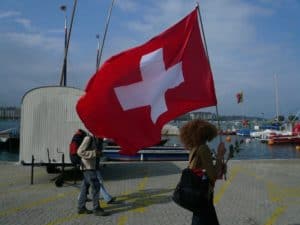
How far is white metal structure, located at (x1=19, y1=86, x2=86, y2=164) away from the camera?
1487 centimetres

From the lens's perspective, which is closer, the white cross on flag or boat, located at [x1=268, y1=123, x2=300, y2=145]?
the white cross on flag

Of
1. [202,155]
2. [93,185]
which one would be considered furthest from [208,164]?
[93,185]

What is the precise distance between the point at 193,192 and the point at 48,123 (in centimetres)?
1059

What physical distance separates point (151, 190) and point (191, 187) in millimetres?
7668

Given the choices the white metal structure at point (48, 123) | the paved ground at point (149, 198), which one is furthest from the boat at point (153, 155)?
the white metal structure at point (48, 123)

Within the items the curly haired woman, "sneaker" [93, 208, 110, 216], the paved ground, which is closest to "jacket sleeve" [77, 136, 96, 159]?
"sneaker" [93, 208, 110, 216]

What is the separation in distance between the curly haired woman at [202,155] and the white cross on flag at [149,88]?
152 cm

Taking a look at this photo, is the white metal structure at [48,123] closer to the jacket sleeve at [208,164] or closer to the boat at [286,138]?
the jacket sleeve at [208,164]

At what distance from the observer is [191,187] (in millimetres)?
5180

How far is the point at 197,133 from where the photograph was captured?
5309 mm

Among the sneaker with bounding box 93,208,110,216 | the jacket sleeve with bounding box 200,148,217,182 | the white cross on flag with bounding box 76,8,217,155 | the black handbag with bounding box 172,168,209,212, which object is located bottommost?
the sneaker with bounding box 93,208,110,216

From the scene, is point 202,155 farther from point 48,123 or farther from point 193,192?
point 48,123

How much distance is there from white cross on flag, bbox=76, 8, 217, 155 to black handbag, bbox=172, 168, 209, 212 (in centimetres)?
167

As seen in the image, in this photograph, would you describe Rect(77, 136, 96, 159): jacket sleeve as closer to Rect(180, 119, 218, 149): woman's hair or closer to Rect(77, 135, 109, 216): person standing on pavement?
Rect(77, 135, 109, 216): person standing on pavement
